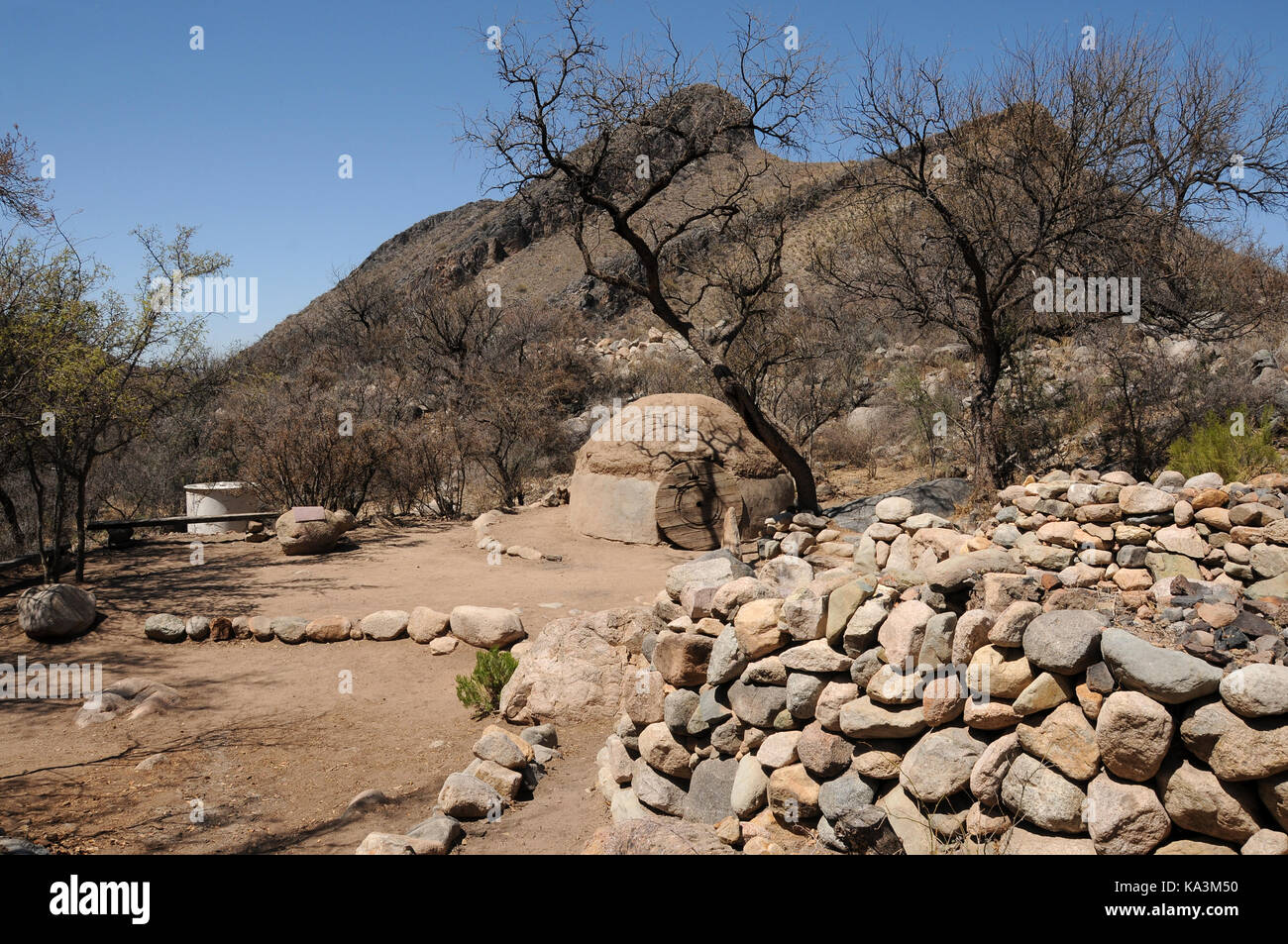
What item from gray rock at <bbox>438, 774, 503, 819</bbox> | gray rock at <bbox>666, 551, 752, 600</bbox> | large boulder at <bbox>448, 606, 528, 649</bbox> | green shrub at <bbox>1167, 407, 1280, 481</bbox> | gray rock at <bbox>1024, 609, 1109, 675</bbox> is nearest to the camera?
gray rock at <bbox>1024, 609, 1109, 675</bbox>

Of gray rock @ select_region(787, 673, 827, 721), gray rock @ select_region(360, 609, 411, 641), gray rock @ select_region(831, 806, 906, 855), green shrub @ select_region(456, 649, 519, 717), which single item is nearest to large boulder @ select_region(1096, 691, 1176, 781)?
gray rock @ select_region(831, 806, 906, 855)

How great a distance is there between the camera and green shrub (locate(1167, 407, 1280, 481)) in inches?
278

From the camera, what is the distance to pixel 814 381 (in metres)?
16.4

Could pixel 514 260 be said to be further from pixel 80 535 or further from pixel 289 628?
pixel 289 628

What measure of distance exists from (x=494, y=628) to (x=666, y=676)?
11.7 feet

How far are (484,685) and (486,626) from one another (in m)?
1.39

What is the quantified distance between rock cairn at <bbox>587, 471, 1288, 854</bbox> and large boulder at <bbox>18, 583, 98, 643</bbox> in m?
6.15

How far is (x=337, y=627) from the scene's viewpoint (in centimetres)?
837

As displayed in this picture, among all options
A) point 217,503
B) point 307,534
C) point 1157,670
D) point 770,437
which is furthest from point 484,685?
point 217,503

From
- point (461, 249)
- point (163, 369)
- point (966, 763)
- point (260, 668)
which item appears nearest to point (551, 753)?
point (966, 763)

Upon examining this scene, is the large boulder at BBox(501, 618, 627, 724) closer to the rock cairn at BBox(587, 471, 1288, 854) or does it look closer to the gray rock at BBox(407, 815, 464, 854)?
the rock cairn at BBox(587, 471, 1288, 854)

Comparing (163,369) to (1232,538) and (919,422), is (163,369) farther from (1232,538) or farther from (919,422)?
(919,422)

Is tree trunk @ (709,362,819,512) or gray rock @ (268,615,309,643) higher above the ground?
tree trunk @ (709,362,819,512)
